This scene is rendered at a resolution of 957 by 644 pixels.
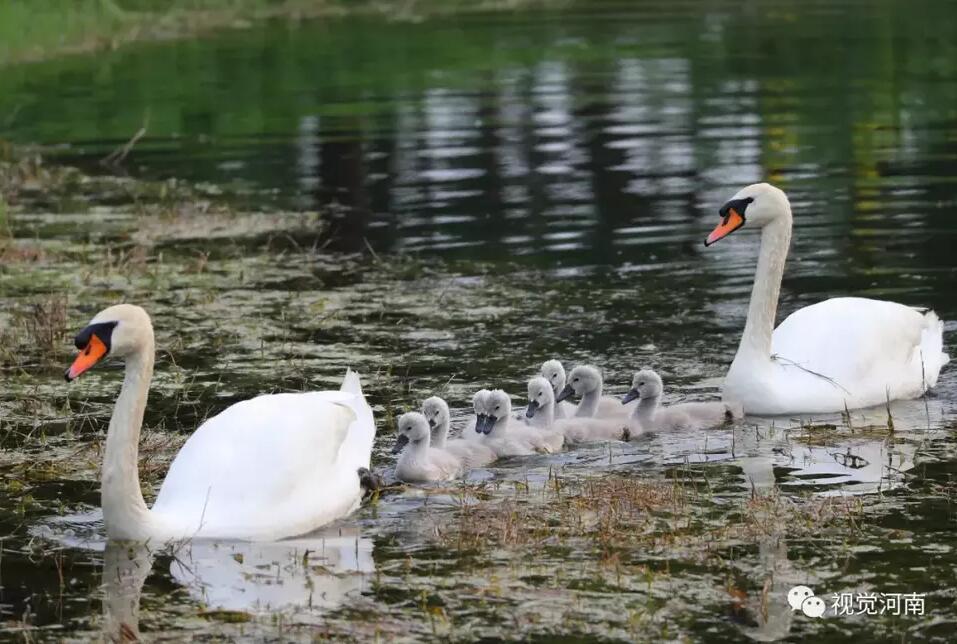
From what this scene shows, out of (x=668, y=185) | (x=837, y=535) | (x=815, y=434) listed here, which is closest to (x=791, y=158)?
(x=668, y=185)

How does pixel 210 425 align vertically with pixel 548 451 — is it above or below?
above

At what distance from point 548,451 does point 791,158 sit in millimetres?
9716

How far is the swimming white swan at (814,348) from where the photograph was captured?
965 cm

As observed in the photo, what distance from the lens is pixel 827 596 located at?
21.8 feet

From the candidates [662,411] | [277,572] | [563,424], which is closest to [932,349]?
[662,411]

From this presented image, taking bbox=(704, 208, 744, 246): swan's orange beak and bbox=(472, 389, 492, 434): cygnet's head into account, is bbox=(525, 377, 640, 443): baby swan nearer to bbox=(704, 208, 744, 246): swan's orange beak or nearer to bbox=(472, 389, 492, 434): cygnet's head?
bbox=(472, 389, 492, 434): cygnet's head

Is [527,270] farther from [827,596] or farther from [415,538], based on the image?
[827,596]

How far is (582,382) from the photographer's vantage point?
9562 mm

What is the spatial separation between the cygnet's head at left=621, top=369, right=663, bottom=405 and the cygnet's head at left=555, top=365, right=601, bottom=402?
7.6 inches

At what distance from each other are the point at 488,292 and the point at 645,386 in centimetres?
326

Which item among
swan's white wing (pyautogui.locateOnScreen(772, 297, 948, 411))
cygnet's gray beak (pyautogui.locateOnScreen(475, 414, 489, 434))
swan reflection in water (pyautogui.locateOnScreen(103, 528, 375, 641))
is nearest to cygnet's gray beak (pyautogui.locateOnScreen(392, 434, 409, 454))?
cygnet's gray beak (pyautogui.locateOnScreen(475, 414, 489, 434))

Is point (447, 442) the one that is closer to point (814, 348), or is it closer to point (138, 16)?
point (814, 348)

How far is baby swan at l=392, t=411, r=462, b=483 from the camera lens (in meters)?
8.43

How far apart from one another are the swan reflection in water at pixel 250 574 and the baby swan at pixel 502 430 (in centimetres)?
129
